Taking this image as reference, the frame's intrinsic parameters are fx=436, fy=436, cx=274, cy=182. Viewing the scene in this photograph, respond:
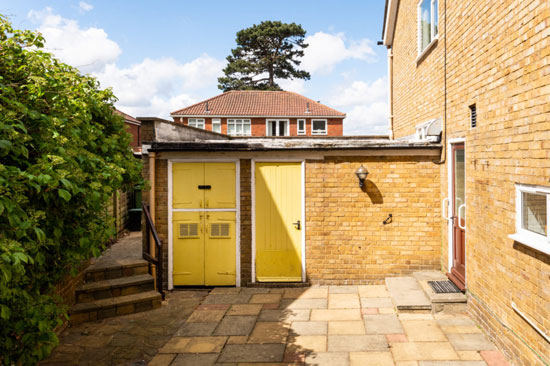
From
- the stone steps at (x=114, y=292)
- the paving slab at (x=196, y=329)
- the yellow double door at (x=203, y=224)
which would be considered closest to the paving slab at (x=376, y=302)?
the paving slab at (x=196, y=329)

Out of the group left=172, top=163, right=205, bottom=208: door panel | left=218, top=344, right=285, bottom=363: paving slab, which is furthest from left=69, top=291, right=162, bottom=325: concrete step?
left=218, top=344, right=285, bottom=363: paving slab

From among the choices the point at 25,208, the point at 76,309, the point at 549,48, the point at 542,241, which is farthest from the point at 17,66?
the point at 542,241

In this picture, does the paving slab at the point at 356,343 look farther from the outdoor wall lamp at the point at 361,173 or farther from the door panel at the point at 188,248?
the door panel at the point at 188,248

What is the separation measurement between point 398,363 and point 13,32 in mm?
4941

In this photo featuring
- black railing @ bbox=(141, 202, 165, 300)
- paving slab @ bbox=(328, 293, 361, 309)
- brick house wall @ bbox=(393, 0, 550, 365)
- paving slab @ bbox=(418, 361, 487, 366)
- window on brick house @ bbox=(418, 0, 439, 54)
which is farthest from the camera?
window on brick house @ bbox=(418, 0, 439, 54)

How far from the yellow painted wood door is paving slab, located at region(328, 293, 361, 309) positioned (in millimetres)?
951

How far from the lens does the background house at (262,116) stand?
35875 millimetres

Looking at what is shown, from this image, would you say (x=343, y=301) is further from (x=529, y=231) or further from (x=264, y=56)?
(x=264, y=56)

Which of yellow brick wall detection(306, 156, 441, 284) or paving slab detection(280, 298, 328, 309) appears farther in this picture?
yellow brick wall detection(306, 156, 441, 284)

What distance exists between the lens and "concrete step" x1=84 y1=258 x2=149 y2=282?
22.8 feet

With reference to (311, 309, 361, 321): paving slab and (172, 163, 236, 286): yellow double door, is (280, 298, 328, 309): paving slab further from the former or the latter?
(172, 163, 236, 286): yellow double door

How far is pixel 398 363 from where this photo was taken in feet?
15.6

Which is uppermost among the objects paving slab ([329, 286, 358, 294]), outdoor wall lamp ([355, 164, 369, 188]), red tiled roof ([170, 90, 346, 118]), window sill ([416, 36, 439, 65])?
red tiled roof ([170, 90, 346, 118])

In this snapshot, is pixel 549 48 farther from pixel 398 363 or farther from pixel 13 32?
pixel 13 32
